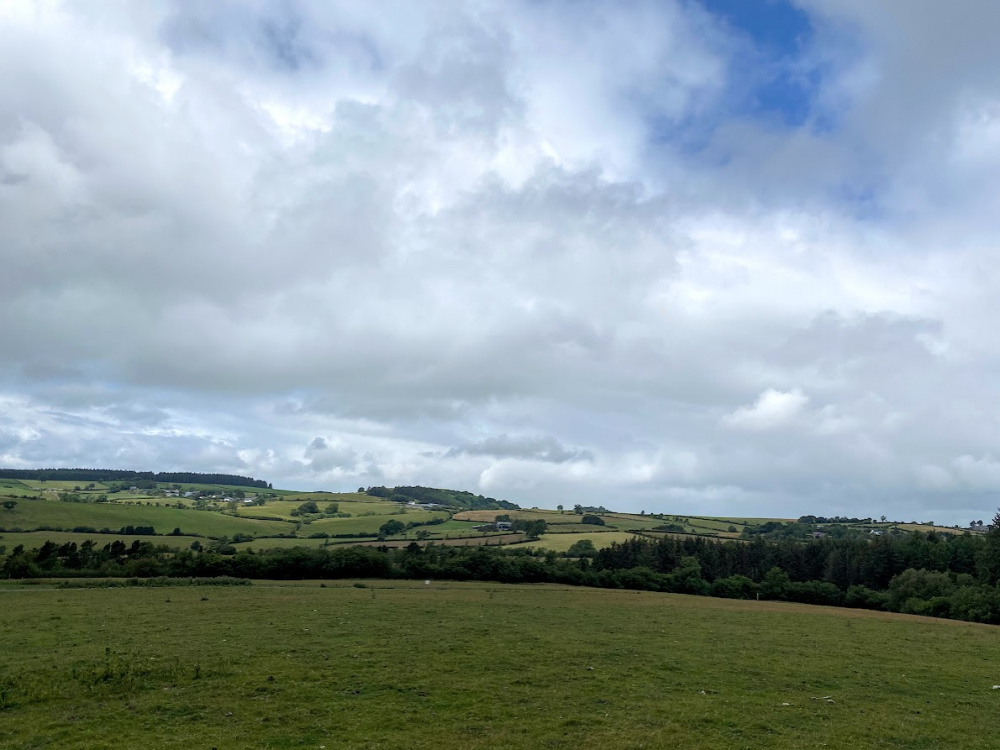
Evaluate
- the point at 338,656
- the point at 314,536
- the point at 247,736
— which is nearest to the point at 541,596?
the point at 338,656

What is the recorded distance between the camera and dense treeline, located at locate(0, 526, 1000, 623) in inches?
3113

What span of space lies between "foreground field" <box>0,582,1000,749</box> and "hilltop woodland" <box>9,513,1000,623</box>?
110 feet

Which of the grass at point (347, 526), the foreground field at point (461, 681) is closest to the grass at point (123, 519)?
the grass at point (347, 526)

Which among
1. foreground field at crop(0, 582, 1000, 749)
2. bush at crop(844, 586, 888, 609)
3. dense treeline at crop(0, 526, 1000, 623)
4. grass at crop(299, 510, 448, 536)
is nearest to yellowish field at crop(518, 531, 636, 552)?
dense treeline at crop(0, 526, 1000, 623)

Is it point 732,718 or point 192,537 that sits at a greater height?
point 732,718

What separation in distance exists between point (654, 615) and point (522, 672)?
28.0 meters

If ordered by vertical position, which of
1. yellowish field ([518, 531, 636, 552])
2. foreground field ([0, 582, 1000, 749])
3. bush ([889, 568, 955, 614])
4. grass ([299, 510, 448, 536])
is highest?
foreground field ([0, 582, 1000, 749])

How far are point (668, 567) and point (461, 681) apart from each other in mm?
111682

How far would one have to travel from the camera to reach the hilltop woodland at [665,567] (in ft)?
259

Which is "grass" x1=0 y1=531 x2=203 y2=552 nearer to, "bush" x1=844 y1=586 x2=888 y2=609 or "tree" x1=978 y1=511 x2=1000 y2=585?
"bush" x1=844 y1=586 x2=888 y2=609

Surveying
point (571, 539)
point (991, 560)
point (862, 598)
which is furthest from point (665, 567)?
point (991, 560)

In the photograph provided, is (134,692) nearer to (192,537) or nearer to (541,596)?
(541,596)

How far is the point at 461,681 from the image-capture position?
87.9ft

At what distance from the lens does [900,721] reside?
23.6m
